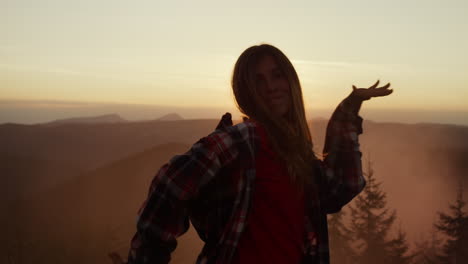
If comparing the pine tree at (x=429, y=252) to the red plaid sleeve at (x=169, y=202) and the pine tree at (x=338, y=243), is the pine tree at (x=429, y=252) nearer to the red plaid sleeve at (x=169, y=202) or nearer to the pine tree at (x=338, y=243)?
the pine tree at (x=338, y=243)

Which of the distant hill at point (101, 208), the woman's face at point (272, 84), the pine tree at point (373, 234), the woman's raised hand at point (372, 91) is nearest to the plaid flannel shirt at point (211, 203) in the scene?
the woman's face at point (272, 84)

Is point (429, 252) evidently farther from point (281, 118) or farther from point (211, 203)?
point (211, 203)

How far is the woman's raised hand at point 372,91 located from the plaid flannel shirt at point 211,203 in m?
0.76

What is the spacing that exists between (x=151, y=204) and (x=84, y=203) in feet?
70.0

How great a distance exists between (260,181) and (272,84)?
0.64 metres

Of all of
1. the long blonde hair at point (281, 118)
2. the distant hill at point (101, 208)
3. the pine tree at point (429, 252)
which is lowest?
the pine tree at point (429, 252)

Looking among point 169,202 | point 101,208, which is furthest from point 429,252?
point 169,202

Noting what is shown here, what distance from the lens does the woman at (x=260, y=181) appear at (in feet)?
6.03

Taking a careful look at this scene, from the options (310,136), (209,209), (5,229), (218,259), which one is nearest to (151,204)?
(209,209)

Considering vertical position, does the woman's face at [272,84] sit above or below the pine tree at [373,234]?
above

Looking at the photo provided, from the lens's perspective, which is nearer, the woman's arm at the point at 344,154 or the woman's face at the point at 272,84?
the woman's face at the point at 272,84

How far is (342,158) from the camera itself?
2600 mm

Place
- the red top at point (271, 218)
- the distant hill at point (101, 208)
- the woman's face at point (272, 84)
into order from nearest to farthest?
1. the red top at point (271, 218)
2. the woman's face at point (272, 84)
3. the distant hill at point (101, 208)

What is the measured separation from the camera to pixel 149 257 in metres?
1.78
